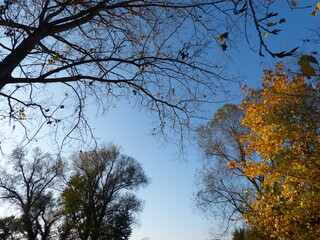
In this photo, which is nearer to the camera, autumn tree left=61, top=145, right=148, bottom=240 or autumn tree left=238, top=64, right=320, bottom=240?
autumn tree left=238, top=64, right=320, bottom=240

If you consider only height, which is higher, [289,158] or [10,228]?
[289,158]

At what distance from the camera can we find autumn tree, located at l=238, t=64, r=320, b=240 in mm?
6824

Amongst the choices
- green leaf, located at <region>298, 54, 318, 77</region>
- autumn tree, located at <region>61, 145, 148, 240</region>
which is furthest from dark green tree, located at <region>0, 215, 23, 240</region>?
green leaf, located at <region>298, 54, 318, 77</region>

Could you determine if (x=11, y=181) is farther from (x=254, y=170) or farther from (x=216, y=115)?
(x=254, y=170)

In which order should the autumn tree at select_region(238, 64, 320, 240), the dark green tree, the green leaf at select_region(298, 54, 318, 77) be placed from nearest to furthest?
1. the green leaf at select_region(298, 54, 318, 77)
2. the autumn tree at select_region(238, 64, 320, 240)
3. the dark green tree

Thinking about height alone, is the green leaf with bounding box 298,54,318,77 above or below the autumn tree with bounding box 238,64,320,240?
below

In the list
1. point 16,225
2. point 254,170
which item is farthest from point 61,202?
point 254,170

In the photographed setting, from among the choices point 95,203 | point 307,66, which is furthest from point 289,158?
point 95,203

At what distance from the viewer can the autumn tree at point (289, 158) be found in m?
6.82

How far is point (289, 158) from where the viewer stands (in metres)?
7.25

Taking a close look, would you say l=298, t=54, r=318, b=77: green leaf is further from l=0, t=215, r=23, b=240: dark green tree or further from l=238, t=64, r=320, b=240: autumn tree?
l=0, t=215, r=23, b=240: dark green tree

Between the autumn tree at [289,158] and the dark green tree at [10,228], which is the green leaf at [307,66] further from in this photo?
the dark green tree at [10,228]

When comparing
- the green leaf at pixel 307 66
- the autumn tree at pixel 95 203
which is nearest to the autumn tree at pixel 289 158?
the green leaf at pixel 307 66

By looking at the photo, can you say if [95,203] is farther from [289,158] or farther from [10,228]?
[289,158]
